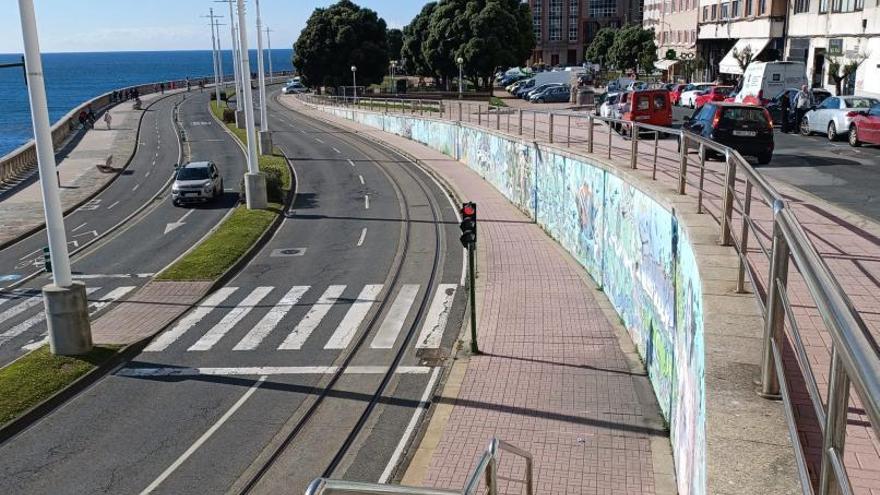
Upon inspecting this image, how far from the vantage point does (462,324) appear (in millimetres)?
18391

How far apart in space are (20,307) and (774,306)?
21.3 m

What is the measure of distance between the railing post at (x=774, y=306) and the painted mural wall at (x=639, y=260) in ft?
1.96

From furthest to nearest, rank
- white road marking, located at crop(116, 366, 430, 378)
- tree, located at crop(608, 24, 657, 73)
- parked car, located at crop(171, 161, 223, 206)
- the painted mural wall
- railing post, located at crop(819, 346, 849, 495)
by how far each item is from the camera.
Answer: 1. tree, located at crop(608, 24, 657, 73)
2. parked car, located at crop(171, 161, 223, 206)
3. white road marking, located at crop(116, 366, 430, 378)
4. the painted mural wall
5. railing post, located at crop(819, 346, 849, 495)

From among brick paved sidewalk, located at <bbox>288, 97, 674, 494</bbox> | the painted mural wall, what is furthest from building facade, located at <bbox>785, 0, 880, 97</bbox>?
brick paved sidewalk, located at <bbox>288, 97, 674, 494</bbox>

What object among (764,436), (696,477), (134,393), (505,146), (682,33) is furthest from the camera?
(682,33)

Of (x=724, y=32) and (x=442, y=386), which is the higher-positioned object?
(x=724, y=32)

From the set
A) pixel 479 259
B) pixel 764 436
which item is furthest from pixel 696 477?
pixel 479 259

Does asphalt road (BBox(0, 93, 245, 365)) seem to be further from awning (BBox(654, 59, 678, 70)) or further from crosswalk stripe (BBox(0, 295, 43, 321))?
awning (BBox(654, 59, 678, 70))

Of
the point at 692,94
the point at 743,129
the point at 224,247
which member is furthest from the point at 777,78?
the point at 224,247

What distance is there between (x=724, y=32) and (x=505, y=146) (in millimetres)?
46353

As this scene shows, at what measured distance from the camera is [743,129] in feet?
75.6

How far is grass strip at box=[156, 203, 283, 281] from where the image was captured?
23.6m

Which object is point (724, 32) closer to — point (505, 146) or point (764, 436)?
point (505, 146)

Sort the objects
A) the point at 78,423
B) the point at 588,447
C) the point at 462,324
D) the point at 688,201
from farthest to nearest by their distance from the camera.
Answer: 1. the point at 462,324
2. the point at 78,423
3. the point at 688,201
4. the point at 588,447
